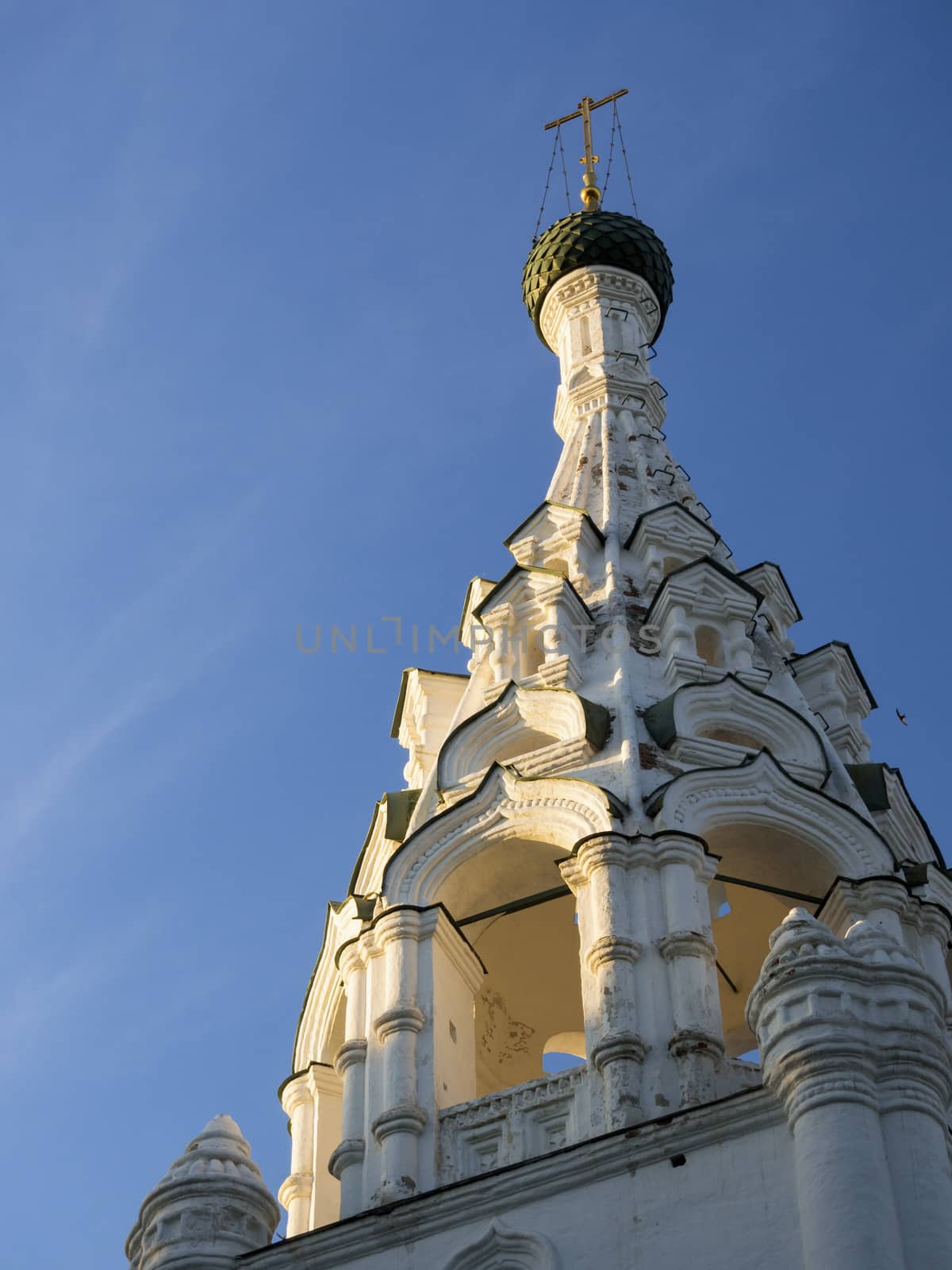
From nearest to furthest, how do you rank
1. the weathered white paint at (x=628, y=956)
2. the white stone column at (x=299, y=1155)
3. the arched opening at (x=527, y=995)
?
the weathered white paint at (x=628, y=956)
the white stone column at (x=299, y=1155)
the arched opening at (x=527, y=995)

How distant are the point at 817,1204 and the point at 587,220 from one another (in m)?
20.5

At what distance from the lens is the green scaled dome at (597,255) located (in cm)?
3262

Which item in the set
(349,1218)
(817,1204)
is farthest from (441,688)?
(817,1204)

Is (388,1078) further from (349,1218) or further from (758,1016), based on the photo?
(758,1016)

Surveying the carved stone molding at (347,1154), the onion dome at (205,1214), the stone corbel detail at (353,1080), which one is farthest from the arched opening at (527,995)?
the onion dome at (205,1214)

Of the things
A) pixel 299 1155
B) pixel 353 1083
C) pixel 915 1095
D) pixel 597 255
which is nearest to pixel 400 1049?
pixel 353 1083

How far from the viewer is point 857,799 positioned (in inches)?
853

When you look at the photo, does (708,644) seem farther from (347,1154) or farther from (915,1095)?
(915,1095)

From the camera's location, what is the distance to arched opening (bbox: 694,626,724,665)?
2406 centimetres

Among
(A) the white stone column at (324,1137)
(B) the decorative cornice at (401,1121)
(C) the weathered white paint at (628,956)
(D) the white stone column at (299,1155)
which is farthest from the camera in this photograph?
(D) the white stone column at (299,1155)

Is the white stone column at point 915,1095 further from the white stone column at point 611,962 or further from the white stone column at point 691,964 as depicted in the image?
the white stone column at point 611,962

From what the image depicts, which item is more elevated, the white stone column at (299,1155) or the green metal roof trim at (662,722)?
the green metal roof trim at (662,722)

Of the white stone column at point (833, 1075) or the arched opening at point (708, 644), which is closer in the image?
the white stone column at point (833, 1075)

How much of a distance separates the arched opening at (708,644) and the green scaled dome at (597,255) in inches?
360
